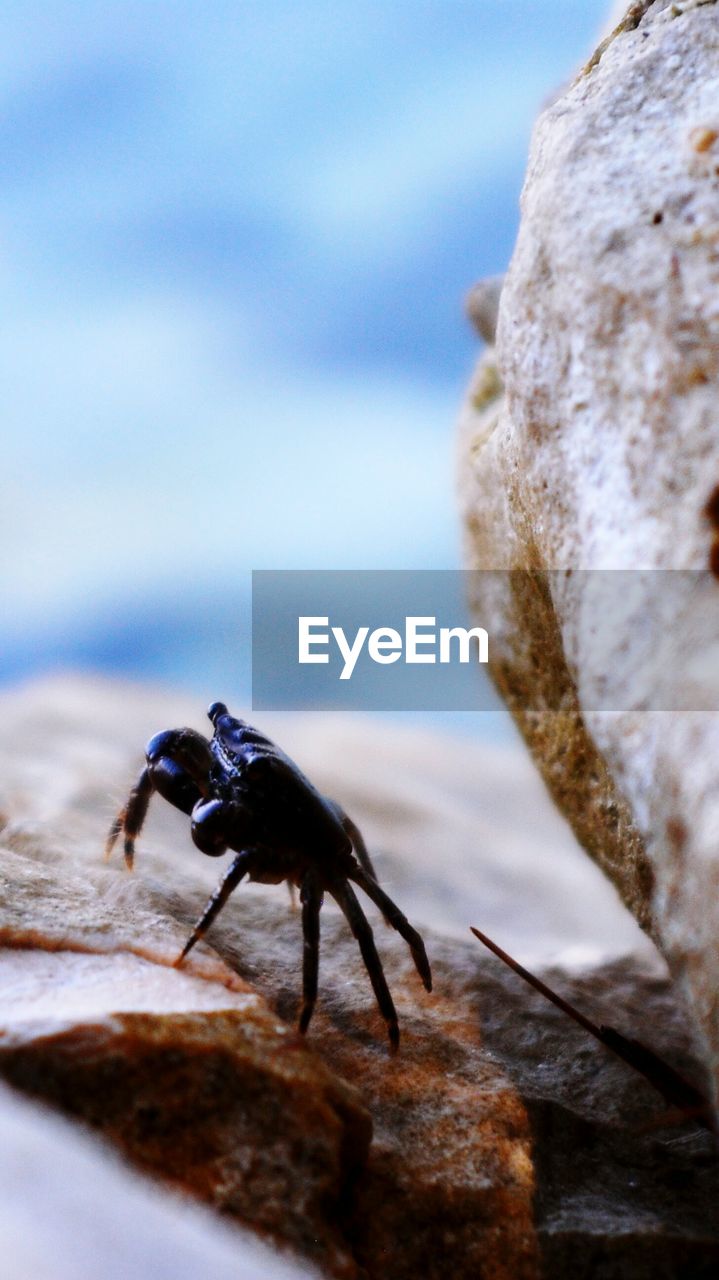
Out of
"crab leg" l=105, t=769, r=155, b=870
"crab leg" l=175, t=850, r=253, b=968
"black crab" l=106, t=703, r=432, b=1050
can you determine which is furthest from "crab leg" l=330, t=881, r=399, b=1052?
"crab leg" l=105, t=769, r=155, b=870

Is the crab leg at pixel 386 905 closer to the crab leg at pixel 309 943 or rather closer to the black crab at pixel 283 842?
the black crab at pixel 283 842

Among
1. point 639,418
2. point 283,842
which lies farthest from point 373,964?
point 639,418

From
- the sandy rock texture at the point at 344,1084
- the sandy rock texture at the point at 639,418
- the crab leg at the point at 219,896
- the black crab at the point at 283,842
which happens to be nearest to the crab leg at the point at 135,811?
the sandy rock texture at the point at 344,1084

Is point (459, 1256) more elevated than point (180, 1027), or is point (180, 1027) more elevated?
point (180, 1027)

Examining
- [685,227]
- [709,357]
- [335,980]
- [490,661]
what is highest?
[685,227]

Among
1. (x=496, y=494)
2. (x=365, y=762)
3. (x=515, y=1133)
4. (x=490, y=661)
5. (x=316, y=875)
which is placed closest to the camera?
(x=515, y=1133)

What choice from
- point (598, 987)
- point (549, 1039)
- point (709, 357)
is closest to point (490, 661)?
point (598, 987)

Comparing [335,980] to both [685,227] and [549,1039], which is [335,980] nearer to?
[549,1039]
